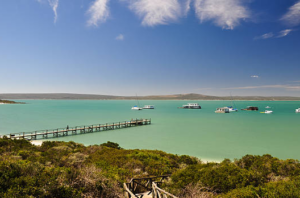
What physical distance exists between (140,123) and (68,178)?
43068mm

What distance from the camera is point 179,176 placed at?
7.86 metres

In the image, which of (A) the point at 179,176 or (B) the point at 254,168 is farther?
(B) the point at 254,168

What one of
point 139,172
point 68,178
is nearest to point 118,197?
point 68,178

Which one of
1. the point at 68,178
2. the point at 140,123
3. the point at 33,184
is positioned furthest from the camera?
the point at 140,123

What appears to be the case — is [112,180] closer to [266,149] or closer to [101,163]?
[101,163]

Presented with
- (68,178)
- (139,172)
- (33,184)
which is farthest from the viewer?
(139,172)

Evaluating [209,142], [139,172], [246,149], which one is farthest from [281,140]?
[139,172]

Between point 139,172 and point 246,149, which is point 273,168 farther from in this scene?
point 246,149

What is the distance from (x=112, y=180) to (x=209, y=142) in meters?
24.1

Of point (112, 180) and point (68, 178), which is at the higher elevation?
point (68, 178)

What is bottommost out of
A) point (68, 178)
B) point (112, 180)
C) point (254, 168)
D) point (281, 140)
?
point (281, 140)

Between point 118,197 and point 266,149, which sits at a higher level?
point 118,197

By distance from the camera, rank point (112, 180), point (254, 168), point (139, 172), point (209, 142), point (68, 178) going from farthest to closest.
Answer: point (209, 142), point (254, 168), point (139, 172), point (112, 180), point (68, 178)

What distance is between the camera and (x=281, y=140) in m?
30.7
